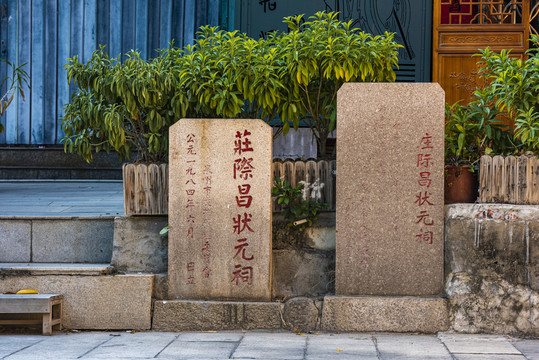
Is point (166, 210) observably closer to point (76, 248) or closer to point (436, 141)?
point (76, 248)

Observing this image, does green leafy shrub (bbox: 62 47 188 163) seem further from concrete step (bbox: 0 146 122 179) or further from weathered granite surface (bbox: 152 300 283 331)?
concrete step (bbox: 0 146 122 179)

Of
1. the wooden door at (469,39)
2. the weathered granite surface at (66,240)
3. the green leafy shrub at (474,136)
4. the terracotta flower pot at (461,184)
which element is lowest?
the weathered granite surface at (66,240)

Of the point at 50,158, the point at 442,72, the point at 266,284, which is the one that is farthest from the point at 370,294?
the point at 50,158

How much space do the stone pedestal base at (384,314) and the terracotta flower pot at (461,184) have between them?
1.02 m

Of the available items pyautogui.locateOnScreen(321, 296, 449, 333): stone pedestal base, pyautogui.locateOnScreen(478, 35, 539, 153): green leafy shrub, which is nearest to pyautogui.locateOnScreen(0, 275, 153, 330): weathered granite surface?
pyautogui.locateOnScreen(321, 296, 449, 333): stone pedestal base

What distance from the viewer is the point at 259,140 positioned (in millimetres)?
6133

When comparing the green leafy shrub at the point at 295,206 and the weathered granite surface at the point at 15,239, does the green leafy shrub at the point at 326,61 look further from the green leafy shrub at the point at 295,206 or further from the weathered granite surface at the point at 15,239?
the weathered granite surface at the point at 15,239

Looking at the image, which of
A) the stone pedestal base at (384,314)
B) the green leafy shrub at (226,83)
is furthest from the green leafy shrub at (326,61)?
the stone pedestal base at (384,314)

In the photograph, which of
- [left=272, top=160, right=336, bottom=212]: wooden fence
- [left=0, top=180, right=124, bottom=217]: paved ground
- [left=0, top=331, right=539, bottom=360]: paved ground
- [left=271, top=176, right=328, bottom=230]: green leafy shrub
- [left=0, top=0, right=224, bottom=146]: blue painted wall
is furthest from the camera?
[left=0, top=0, right=224, bottom=146]: blue painted wall

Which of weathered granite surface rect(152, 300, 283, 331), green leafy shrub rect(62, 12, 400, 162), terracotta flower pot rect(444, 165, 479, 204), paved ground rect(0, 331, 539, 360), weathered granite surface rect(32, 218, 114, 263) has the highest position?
green leafy shrub rect(62, 12, 400, 162)

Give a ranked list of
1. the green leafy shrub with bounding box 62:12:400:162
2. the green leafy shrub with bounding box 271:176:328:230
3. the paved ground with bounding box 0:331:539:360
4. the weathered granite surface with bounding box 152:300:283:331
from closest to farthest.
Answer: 1. the paved ground with bounding box 0:331:539:360
2. the weathered granite surface with bounding box 152:300:283:331
3. the green leafy shrub with bounding box 62:12:400:162
4. the green leafy shrub with bounding box 271:176:328:230

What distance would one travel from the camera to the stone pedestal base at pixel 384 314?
5.87 m

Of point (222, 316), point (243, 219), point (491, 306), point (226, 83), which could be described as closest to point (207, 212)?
point (243, 219)

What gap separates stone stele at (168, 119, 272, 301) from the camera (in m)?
6.12
